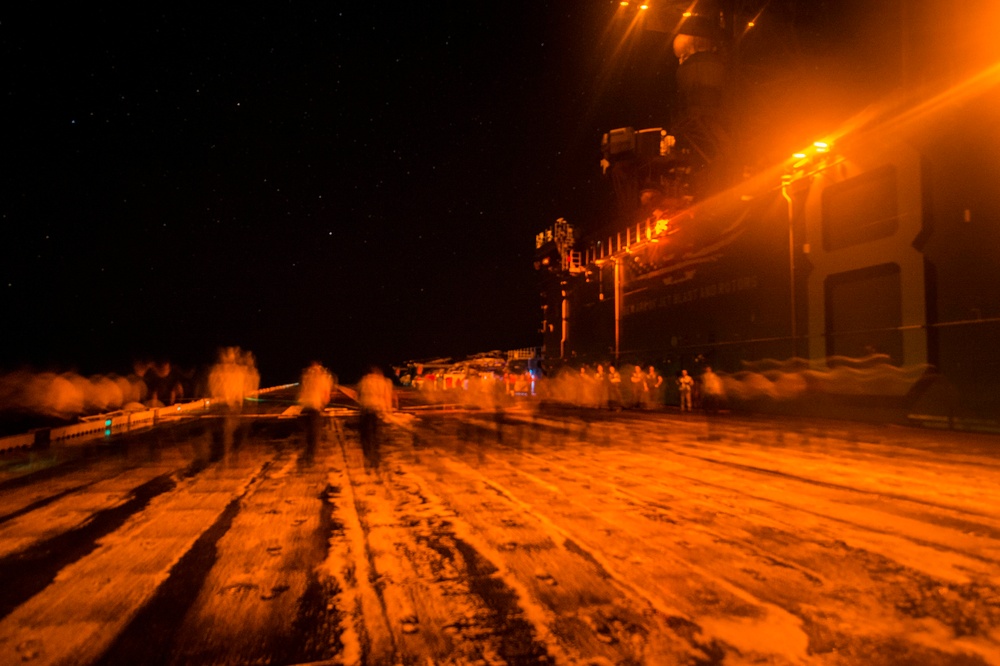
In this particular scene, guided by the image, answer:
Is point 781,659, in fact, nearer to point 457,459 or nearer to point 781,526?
point 781,526

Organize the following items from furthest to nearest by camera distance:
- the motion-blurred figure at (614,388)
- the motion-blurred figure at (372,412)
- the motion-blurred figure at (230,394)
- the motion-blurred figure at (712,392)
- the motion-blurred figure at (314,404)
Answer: the motion-blurred figure at (614,388) → the motion-blurred figure at (712,392) → the motion-blurred figure at (314,404) → the motion-blurred figure at (230,394) → the motion-blurred figure at (372,412)

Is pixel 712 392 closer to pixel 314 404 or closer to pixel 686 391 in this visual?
pixel 686 391

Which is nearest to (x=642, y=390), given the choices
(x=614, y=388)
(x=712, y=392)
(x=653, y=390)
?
(x=653, y=390)

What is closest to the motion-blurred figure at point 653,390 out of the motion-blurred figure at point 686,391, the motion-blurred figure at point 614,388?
the motion-blurred figure at point 614,388

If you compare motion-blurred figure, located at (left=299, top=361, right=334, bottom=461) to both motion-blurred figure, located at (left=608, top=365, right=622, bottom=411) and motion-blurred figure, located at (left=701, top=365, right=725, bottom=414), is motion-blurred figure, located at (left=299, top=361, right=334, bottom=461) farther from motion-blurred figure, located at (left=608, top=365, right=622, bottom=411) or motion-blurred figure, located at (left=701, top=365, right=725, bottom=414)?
motion-blurred figure, located at (left=701, top=365, right=725, bottom=414)

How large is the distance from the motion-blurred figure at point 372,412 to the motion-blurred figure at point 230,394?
2694 mm

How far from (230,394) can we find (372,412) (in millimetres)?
22773

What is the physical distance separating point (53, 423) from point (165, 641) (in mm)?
17248

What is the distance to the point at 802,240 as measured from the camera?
20797 millimetres

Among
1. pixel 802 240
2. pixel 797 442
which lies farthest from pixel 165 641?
pixel 802 240

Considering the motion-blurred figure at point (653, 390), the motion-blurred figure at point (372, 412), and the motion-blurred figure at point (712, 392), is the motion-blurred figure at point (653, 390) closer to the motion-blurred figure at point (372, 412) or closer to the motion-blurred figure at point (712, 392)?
the motion-blurred figure at point (712, 392)

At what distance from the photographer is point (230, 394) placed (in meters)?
41.8

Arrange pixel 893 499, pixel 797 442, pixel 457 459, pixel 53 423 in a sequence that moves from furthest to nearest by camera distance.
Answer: pixel 53 423, pixel 797 442, pixel 457 459, pixel 893 499

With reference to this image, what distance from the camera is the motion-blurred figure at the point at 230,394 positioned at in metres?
13.3
